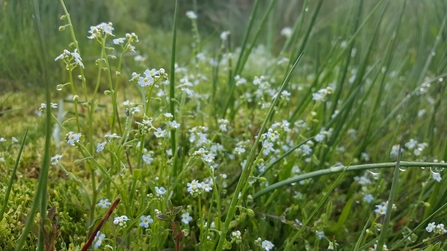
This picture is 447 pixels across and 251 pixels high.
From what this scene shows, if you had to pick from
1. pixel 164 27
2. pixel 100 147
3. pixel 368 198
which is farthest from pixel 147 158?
pixel 164 27

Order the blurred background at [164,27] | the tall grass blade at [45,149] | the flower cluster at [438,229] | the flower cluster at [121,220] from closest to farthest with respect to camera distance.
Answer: the tall grass blade at [45,149] → the flower cluster at [121,220] → the flower cluster at [438,229] → the blurred background at [164,27]

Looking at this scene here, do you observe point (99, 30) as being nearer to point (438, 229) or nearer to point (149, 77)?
point (149, 77)

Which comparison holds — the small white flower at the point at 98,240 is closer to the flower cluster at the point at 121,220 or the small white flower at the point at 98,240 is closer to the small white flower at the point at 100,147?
the flower cluster at the point at 121,220

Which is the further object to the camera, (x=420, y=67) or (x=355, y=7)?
(x=420, y=67)

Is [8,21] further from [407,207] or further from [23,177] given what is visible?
[407,207]

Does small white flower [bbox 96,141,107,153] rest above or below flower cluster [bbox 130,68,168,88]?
below

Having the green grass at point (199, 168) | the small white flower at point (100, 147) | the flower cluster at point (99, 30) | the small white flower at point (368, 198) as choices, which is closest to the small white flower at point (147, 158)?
the green grass at point (199, 168)

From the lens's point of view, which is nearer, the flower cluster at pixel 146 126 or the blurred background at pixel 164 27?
the flower cluster at pixel 146 126

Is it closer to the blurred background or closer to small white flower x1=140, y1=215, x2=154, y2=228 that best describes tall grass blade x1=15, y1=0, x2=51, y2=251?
the blurred background

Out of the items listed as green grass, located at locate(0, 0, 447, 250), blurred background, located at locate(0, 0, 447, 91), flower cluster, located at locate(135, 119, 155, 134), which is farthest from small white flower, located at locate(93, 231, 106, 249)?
blurred background, located at locate(0, 0, 447, 91)

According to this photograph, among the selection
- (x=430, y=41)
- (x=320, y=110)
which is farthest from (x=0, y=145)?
(x=430, y=41)

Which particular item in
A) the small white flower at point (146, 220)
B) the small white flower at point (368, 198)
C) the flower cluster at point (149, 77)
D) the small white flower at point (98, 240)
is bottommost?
the small white flower at point (98, 240)
